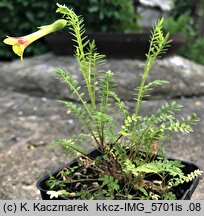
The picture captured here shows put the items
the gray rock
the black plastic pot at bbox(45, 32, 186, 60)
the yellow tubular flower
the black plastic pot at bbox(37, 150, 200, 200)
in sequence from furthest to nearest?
the black plastic pot at bbox(45, 32, 186, 60) → the gray rock → the black plastic pot at bbox(37, 150, 200, 200) → the yellow tubular flower

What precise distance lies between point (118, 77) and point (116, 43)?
0.40 metres

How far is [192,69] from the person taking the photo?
11.2ft

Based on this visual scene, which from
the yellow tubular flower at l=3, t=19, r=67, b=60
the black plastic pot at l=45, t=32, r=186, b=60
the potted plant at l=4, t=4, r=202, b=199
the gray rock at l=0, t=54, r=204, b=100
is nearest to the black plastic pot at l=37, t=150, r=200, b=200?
the potted plant at l=4, t=4, r=202, b=199

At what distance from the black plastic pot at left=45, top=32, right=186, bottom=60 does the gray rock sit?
8 centimetres

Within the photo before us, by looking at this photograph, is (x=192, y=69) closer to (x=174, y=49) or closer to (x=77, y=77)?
(x=174, y=49)

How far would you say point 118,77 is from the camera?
3043 mm

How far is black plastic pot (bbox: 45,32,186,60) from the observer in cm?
322

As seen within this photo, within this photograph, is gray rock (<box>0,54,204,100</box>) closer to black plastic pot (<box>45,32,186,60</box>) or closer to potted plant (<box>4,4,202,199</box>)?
black plastic pot (<box>45,32,186,60</box>)

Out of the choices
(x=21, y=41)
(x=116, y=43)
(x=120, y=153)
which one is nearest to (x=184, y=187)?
(x=120, y=153)

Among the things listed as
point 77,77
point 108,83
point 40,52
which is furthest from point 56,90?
point 108,83

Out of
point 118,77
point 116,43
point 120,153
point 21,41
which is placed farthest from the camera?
point 116,43

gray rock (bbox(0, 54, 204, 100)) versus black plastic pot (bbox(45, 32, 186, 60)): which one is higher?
black plastic pot (bbox(45, 32, 186, 60))

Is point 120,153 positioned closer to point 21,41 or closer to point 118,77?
point 21,41

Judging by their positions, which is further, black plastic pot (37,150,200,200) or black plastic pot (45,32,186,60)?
black plastic pot (45,32,186,60)
